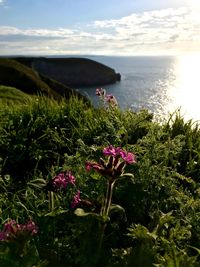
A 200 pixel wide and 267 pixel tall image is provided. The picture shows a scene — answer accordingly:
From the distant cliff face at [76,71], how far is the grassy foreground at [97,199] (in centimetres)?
12688

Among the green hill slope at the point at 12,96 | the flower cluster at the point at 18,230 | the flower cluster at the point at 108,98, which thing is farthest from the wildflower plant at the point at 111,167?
the green hill slope at the point at 12,96

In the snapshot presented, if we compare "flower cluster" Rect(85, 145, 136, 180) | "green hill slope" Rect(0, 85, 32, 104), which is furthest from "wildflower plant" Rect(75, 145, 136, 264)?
"green hill slope" Rect(0, 85, 32, 104)

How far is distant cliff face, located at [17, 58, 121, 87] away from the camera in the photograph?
5320 inches

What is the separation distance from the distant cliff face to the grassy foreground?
416 ft

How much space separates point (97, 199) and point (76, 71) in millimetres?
141762

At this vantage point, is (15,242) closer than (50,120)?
Yes

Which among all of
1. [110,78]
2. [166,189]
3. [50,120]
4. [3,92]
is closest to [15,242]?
[166,189]

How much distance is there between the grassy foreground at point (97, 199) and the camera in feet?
9.94

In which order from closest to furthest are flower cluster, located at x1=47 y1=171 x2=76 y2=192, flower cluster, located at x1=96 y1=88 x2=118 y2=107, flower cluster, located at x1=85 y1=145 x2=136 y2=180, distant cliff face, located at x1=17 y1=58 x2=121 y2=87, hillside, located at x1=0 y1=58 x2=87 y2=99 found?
flower cluster, located at x1=85 y1=145 x2=136 y2=180 → flower cluster, located at x1=47 y1=171 x2=76 y2=192 → flower cluster, located at x1=96 y1=88 x2=118 y2=107 → hillside, located at x1=0 y1=58 x2=87 y2=99 → distant cliff face, located at x1=17 y1=58 x2=121 y2=87

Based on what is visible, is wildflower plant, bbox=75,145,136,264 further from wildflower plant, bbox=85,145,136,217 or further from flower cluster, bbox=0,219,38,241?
flower cluster, bbox=0,219,38,241

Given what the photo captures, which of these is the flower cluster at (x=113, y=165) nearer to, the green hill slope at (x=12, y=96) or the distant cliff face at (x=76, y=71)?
the green hill slope at (x=12, y=96)

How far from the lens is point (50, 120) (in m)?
8.09

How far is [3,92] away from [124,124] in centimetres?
984

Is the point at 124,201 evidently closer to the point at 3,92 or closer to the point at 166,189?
the point at 166,189
